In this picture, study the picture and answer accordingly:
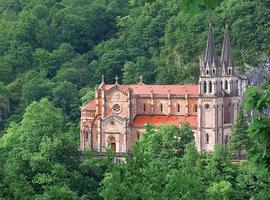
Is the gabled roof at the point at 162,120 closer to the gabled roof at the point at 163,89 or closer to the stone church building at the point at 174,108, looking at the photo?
the stone church building at the point at 174,108

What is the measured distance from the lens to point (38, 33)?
119 meters

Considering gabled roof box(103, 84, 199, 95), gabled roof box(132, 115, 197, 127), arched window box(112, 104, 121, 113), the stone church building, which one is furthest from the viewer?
arched window box(112, 104, 121, 113)

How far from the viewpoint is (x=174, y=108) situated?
253 ft

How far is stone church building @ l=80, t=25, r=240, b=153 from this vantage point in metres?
75.1

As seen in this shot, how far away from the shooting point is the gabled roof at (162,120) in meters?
76.0

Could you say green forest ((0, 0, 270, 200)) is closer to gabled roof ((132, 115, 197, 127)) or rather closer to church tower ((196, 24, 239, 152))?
church tower ((196, 24, 239, 152))

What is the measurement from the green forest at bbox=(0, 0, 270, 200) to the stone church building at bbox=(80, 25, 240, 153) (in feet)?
9.95

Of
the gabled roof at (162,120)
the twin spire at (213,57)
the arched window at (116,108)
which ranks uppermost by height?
the twin spire at (213,57)

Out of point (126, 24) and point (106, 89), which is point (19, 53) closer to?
point (126, 24)

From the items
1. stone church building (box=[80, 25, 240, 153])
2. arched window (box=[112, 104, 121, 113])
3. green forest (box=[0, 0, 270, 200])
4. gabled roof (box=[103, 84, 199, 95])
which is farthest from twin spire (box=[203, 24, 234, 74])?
arched window (box=[112, 104, 121, 113])

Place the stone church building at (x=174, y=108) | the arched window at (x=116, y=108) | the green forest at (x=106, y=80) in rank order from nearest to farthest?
1. the green forest at (x=106, y=80)
2. the stone church building at (x=174, y=108)
3. the arched window at (x=116, y=108)

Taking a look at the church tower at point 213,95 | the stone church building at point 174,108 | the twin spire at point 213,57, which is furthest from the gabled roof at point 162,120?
the twin spire at point 213,57

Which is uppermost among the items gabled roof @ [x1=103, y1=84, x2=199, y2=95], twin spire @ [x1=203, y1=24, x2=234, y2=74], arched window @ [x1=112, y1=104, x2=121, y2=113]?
twin spire @ [x1=203, y1=24, x2=234, y2=74]

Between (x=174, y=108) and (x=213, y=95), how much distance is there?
12.4 ft
